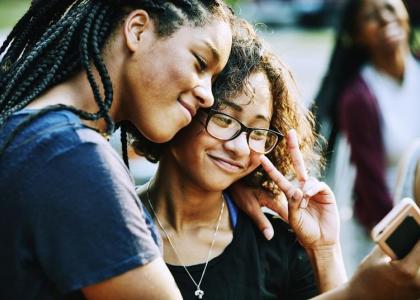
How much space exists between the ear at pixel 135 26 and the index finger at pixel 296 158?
712 millimetres

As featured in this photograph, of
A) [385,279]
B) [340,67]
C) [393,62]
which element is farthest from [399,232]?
[340,67]

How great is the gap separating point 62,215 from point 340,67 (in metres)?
3.76

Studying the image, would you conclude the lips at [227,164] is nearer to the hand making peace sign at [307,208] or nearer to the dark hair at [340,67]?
the hand making peace sign at [307,208]

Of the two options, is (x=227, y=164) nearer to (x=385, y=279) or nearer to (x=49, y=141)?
(x=385, y=279)

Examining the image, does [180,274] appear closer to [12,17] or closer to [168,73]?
[168,73]

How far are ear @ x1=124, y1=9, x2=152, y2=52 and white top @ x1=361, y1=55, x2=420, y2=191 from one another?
2858 millimetres

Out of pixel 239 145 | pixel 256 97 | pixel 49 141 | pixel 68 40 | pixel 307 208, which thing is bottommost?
pixel 307 208

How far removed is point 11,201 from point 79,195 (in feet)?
0.59

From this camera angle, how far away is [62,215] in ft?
5.77

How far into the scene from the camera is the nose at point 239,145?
2650mm

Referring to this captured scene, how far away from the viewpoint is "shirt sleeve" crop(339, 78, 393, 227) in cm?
462

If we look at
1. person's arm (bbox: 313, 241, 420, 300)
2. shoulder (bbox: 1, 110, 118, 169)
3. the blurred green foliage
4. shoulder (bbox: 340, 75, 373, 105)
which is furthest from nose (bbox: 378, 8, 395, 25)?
the blurred green foliage

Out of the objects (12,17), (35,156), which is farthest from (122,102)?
(12,17)

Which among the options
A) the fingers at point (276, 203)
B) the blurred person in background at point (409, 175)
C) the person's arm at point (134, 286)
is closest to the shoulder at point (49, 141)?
the person's arm at point (134, 286)
